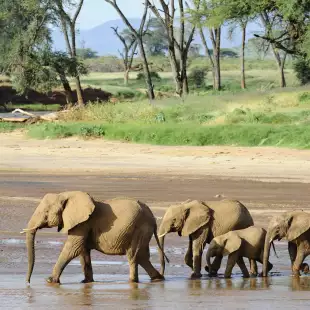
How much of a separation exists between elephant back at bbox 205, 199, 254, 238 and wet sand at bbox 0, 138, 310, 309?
0.53 metres

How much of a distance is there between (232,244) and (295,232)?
2.49ft

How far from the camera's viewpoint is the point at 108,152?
2547 centimetres

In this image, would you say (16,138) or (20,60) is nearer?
(16,138)

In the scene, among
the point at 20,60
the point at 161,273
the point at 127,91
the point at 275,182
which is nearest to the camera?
the point at 161,273

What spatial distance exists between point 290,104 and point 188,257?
21437 mm

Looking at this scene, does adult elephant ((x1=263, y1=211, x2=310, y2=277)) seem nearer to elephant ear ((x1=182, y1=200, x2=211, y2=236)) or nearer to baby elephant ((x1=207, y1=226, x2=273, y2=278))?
baby elephant ((x1=207, y1=226, x2=273, y2=278))

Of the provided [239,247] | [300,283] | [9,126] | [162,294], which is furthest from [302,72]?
[162,294]

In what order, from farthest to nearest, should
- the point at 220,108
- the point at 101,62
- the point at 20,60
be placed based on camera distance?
the point at 101,62, the point at 20,60, the point at 220,108

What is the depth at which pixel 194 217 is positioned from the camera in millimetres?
11305

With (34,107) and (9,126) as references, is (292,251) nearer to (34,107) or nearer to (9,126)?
(9,126)

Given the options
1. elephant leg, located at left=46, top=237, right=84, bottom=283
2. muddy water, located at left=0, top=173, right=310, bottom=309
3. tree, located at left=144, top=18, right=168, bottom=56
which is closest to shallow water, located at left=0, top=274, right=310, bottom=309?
muddy water, located at left=0, top=173, right=310, bottom=309

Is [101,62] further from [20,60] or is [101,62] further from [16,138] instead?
[16,138]

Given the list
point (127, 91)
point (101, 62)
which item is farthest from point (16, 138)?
point (101, 62)

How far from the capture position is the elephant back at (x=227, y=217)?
11461mm
